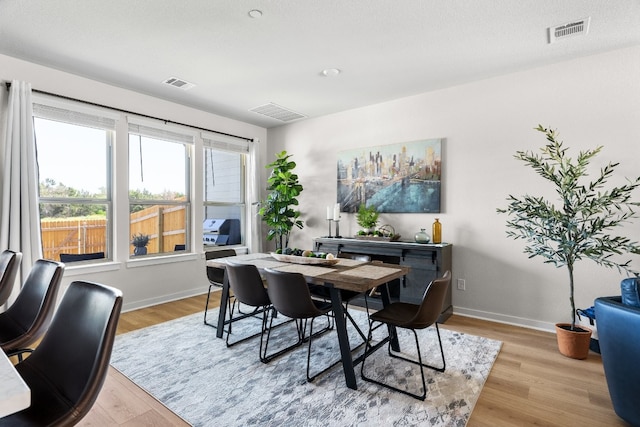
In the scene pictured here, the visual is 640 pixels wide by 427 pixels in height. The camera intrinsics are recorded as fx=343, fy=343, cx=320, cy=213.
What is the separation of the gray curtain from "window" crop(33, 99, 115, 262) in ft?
0.59

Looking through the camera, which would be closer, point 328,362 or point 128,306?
point 328,362

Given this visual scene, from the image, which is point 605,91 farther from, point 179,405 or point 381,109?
point 179,405

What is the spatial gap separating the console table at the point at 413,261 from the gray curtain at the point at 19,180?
2943 mm

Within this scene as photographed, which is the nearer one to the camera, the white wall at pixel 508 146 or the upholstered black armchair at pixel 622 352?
the upholstered black armchair at pixel 622 352

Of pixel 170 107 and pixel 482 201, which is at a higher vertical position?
pixel 170 107

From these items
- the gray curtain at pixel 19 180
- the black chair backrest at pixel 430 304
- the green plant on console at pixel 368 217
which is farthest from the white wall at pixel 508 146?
the gray curtain at pixel 19 180

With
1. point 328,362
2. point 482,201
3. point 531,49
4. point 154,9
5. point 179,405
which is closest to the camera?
point 179,405

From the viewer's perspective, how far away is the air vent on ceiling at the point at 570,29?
2596mm

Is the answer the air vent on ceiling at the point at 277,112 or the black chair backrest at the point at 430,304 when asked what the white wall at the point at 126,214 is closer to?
the air vent on ceiling at the point at 277,112

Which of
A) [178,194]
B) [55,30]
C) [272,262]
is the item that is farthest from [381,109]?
[55,30]

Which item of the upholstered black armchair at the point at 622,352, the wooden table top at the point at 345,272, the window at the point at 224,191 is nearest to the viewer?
the upholstered black armchair at the point at 622,352

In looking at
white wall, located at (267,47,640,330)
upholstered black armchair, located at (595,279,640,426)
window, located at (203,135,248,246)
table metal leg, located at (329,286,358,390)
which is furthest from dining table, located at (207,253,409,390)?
window, located at (203,135,248,246)

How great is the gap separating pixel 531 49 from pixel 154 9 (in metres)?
3.09

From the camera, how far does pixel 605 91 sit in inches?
122
